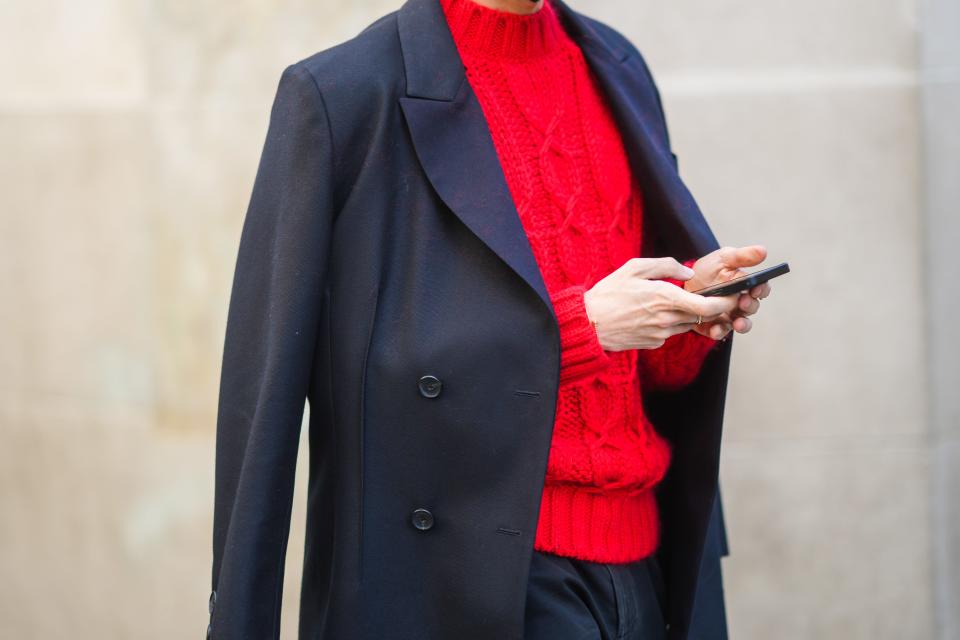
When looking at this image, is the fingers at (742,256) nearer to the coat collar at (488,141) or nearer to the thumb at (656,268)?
the thumb at (656,268)

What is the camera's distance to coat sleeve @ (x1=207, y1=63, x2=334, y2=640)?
1.71 metres

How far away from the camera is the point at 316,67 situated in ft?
5.78

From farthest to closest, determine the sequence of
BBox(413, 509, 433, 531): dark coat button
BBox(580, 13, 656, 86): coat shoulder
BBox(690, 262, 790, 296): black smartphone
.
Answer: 1. BBox(580, 13, 656, 86): coat shoulder
2. BBox(413, 509, 433, 531): dark coat button
3. BBox(690, 262, 790, 296): black smartphone

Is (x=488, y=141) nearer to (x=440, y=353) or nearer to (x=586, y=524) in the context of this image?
(x=440, y=353)

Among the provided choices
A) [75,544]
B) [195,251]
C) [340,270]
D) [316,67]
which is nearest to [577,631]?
[340,270]

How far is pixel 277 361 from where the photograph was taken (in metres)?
1.72

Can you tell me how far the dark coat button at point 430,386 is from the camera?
67.1 inches

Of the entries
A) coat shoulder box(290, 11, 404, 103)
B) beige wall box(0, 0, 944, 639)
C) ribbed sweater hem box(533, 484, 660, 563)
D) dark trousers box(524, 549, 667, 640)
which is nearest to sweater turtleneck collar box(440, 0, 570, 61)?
coat shoulder box(290, 11, 404, 103)

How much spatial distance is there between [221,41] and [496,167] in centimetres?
176

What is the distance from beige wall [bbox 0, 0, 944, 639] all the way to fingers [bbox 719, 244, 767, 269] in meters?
1.32

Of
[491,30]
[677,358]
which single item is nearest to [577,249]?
[677,358]

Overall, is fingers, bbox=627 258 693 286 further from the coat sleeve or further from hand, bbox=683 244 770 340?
the coat sleeve

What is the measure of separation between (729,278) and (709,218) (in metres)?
1.30

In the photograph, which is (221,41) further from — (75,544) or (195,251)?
(75,544)
